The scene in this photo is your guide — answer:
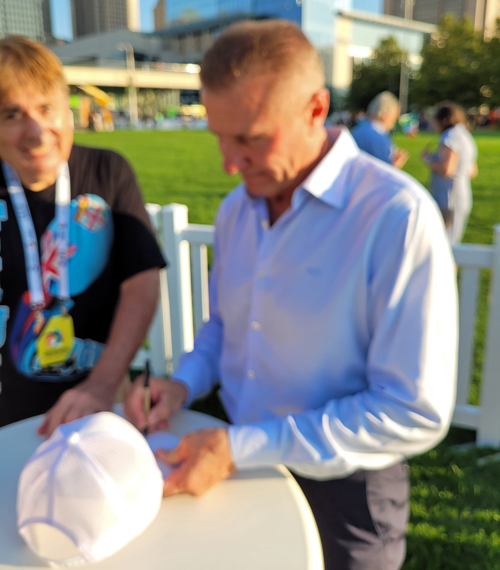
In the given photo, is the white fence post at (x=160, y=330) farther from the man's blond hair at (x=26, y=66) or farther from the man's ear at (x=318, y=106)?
the man's ear at (x=318, y=106)

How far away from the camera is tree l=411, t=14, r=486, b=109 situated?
176 ft

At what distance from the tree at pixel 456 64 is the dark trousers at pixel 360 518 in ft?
196

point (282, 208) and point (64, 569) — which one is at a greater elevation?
point (282, 208)

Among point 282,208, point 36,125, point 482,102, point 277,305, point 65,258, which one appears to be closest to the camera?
point 277,305

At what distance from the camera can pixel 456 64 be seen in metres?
54.4

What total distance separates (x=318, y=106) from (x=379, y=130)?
16.3 feet

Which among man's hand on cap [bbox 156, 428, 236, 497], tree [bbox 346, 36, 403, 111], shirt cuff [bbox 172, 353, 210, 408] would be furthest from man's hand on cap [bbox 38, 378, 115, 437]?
tree [bbox 346, 36, 403, 111]

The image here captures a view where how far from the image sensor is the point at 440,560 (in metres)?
2.53

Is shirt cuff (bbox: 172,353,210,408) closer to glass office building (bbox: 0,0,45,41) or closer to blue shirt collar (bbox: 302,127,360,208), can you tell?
blue shirt collar (bbox: 302,127,360,208)

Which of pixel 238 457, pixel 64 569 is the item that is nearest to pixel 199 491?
pixel 238 457

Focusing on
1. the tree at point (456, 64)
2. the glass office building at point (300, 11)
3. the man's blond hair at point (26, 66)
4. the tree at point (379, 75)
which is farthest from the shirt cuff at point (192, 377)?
the glass office building at point (300, 11)

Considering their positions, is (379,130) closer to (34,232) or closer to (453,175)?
(453,175)

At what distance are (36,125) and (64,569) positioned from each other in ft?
4.28

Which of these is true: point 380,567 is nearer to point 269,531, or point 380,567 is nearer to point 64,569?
point 269,531
